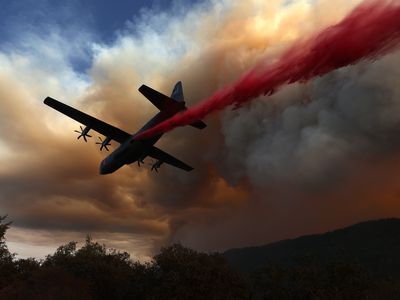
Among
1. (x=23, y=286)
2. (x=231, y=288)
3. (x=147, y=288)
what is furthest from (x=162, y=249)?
(x=23, y=286)

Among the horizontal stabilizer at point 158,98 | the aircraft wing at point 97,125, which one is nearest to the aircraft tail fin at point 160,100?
the horizontal stabilizer at point 158,98

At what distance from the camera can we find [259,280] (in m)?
55.3

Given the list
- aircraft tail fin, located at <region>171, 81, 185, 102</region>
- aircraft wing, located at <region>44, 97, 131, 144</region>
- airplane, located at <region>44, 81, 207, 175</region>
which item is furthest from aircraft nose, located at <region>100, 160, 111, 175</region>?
aircraft tail fin, located at <region>171, 81, 185, 102</region>

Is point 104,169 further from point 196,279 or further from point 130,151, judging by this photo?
point 196,279

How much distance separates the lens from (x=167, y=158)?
5378 cm

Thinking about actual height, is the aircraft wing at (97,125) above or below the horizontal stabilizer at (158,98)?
above

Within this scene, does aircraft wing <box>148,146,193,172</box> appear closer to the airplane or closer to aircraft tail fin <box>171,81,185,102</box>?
the airplane

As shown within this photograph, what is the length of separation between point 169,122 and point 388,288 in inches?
1353

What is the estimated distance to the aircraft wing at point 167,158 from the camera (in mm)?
53188

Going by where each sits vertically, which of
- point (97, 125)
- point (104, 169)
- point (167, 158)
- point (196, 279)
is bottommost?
point (196, 279)

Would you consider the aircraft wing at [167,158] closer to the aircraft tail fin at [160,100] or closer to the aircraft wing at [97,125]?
the aircraft wing at [97,125]

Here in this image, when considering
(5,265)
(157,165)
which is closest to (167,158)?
(157,165)

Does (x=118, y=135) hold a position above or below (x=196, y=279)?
above

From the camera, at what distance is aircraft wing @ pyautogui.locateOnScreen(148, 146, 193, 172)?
53.2 meters
